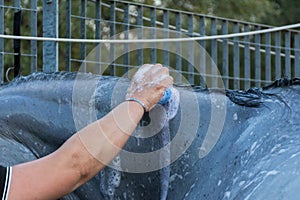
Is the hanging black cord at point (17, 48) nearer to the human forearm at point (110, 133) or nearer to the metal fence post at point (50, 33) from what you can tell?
the metal fence post at point (50, 33)

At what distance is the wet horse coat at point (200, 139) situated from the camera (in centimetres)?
181

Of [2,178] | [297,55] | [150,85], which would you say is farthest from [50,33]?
[2,178]

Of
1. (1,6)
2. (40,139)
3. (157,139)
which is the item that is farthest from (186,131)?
(1,6)

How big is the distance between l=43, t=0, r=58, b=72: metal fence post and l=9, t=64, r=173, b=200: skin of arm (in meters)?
2.60

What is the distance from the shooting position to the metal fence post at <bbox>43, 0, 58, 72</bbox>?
4.38 meters

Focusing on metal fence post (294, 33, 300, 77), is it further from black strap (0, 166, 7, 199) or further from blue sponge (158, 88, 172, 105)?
black strap (0, 166, 7, 199)

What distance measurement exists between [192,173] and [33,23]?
284 centimetres

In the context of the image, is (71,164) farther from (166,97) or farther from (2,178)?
(166,97)

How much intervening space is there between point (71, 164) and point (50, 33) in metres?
2.84

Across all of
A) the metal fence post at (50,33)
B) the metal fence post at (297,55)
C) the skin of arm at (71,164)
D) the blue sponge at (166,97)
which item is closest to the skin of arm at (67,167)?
the skin of arm at (71,164)

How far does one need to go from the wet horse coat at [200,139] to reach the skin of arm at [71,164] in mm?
266

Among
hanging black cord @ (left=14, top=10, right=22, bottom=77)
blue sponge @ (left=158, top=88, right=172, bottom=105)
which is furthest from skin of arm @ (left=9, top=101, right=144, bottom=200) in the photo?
hanging black cord @ (left=14, top=10, right=22, bottom=77)

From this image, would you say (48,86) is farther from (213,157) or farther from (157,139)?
(213,157)

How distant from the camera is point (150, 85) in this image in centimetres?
183
